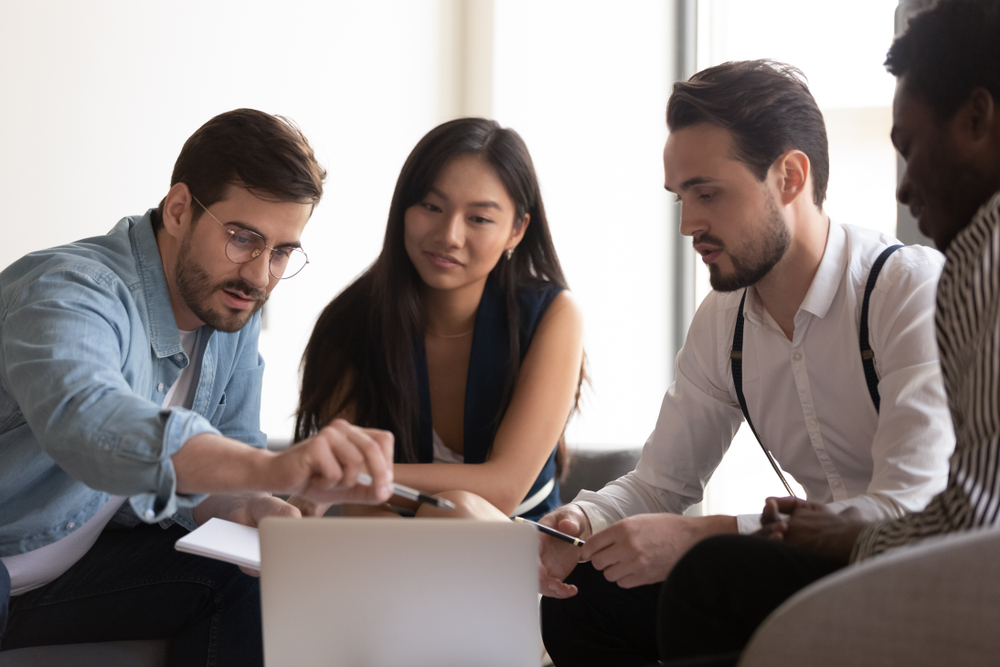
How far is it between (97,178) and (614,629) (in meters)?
2.09

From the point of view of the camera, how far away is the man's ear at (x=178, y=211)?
1.58 metres

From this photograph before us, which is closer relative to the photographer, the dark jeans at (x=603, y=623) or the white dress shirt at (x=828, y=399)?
the white dress shirt at (x=828, y=399)

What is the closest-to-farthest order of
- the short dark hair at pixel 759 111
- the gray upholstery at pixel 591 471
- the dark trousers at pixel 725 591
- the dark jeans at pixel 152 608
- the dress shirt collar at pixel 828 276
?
1. the dark trousers at pixel 725 591
2. the dark jeans at pixel 152 608
3. the dress shirt collar at pixel 828 276
4. the short dark hair at pixel 759 111
5. the gray upholstery at pixel 591 471

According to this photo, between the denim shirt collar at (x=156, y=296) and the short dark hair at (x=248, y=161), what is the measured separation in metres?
0.10

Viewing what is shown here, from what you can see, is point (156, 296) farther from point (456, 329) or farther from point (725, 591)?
point (725, 591)

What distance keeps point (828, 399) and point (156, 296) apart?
1.30m

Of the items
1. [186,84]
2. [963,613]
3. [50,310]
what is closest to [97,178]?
[186,84]

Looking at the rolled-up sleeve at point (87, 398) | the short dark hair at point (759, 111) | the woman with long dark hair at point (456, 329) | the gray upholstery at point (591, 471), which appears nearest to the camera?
the rolled-up sleeve at point (87, 398)

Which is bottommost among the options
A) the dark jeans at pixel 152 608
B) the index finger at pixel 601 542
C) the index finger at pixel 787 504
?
the dark jeans at pixel 152 608

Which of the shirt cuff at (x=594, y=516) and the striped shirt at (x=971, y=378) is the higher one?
the striped shirt at (x=971, y=378)

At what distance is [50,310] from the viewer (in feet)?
4.15

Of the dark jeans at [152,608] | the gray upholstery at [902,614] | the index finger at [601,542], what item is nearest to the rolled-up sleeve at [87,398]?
the dark jeans at [152,608]

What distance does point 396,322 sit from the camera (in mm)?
2043

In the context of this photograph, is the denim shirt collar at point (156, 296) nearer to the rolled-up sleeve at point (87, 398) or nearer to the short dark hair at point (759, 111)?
the rolled-up sleeve at point (87, 398)
